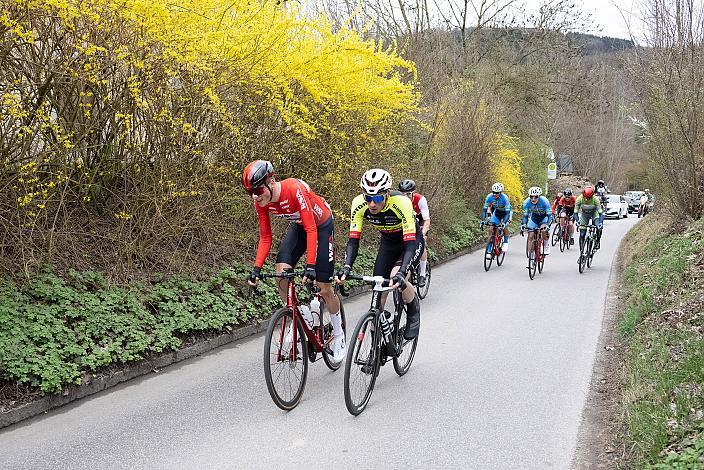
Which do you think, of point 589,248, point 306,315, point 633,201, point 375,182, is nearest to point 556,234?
point 589,248

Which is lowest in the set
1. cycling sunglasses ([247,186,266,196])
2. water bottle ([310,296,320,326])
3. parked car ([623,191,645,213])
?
parked car ([623,191,645,213])

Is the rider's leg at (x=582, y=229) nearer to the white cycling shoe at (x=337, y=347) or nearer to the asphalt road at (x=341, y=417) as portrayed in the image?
the asphalt road at (x=341, y=417)

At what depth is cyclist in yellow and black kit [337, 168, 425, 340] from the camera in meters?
5.77

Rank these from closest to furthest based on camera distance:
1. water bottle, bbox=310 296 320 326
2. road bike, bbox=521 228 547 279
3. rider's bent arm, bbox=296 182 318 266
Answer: rider's bent arm, bbox=296 182 318 266
water bottle, bbox=310 296 320 326
road bike, bbox=521 228 547 279

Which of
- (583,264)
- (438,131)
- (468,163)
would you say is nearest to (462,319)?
(583,264)

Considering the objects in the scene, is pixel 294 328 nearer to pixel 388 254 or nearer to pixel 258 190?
pixel 258 190

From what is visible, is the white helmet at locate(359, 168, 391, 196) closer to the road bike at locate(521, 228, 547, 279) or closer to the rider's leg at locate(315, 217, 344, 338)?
the rider's leg at locate(315, 217, 344, 338)

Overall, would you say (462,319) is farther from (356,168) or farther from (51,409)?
(51,409)

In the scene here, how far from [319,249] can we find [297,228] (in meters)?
0.34

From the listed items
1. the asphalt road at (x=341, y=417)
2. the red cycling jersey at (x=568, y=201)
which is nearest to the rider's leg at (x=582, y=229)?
the red cycling jersey at (x=568, y=201)

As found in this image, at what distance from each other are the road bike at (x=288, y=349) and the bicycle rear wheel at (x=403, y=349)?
829mm

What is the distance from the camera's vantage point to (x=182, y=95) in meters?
8.02

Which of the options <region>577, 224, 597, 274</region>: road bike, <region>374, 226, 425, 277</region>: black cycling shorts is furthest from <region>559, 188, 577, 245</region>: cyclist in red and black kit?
<region>374, 226, 425, 277</region>: black cycling shorts

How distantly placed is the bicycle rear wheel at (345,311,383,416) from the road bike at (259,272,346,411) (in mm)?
513
